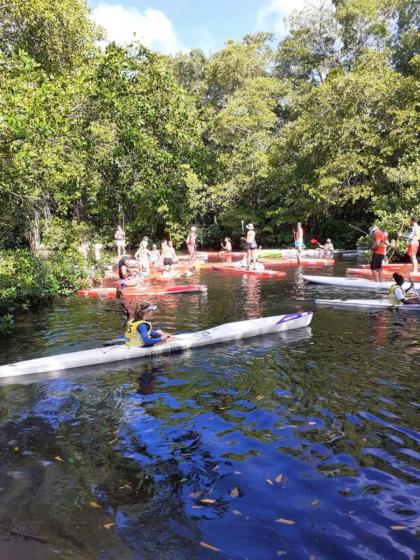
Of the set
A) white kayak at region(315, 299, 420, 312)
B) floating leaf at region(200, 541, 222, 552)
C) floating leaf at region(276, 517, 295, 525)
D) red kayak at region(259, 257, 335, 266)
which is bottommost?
floating leaf at region(200, 541, 222, 552)

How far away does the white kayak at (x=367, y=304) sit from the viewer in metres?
12.2

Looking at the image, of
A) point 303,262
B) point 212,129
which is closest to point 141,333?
point 303,262

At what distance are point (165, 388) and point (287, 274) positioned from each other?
13.8 metres

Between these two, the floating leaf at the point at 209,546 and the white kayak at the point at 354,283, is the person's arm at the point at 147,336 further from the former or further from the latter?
the white kayak at the point at 354,283

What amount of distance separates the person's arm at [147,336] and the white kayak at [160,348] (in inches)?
3.7

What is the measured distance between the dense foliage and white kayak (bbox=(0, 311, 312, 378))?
3.74 meters

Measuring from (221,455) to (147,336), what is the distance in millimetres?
4053

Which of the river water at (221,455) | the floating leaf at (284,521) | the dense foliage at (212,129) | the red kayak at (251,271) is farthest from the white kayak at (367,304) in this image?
the floating leaf at (284,521)

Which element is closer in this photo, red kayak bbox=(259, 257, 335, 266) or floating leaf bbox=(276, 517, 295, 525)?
floating leaf bbox=(276, 517, 295, 525)

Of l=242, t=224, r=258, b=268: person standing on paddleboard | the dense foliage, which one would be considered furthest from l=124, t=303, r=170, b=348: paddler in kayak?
l=242, t=224, r=258, b=268: person standing on paddleboard

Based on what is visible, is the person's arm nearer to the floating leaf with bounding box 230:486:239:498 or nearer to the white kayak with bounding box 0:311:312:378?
the white kayak with bounding box 0:311:312:378

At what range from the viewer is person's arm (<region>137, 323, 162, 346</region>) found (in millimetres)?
8859

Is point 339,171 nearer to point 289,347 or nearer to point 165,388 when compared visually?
point 289,347

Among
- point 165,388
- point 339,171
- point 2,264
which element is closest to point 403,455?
point 165,388
